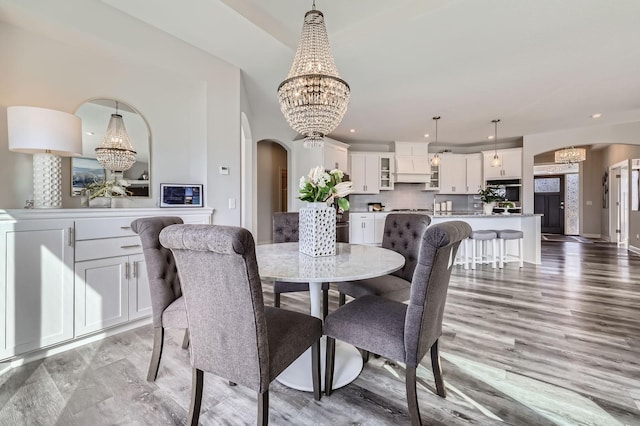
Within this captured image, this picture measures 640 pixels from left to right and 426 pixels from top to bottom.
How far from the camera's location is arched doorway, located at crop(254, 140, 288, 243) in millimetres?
6309

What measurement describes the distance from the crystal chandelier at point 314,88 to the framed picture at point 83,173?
69.8 inches

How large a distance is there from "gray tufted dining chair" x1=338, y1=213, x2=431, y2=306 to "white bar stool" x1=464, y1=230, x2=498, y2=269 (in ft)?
8.33

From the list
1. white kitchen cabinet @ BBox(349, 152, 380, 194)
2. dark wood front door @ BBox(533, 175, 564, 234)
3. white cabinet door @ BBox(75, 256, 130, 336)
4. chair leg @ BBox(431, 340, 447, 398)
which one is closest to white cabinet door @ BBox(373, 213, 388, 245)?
white kitchen cabinet @ BBox(349, 152, 380, 194)

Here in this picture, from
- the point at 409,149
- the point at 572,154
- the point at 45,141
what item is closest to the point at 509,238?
the point at 409,149

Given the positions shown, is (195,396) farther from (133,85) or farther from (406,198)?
(406,198)

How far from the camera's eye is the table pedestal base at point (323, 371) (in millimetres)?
1706

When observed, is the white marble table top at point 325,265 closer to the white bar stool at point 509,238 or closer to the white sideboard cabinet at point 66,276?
the white sideboard cabinet at point 66,276

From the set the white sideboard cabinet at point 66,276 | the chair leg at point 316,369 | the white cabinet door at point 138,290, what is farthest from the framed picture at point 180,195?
the chair leg at point 316,369

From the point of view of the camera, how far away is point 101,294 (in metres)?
2.24

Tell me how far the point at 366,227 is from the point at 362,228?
0.30 ft

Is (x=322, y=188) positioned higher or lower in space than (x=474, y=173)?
lower

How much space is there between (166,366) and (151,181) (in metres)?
1.76

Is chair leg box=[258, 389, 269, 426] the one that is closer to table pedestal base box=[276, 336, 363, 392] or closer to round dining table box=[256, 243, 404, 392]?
round dining table box=[256, 243, 404, 392]

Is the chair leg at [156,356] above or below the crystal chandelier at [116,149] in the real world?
below
